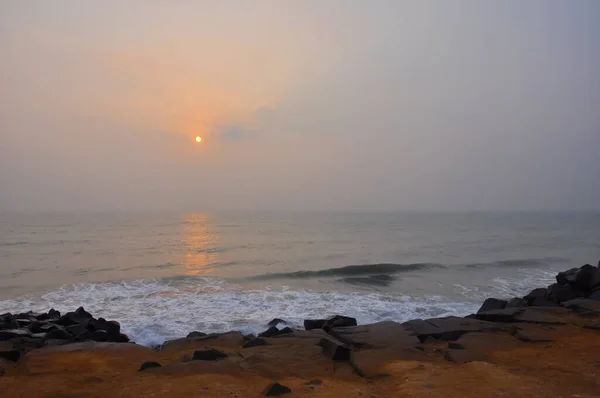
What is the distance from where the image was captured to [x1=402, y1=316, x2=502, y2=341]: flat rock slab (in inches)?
372

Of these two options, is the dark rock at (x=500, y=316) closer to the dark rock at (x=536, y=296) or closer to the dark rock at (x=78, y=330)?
the dark rock at (x=536, y=296)

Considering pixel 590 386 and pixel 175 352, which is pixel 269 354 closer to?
pixel 175 352

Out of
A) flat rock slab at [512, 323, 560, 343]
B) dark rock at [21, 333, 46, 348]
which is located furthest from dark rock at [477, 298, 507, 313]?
dark rock at [21, 333, 46, 348]

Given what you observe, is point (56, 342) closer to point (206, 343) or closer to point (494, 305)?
point (206, 343)

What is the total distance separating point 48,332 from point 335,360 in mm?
7912

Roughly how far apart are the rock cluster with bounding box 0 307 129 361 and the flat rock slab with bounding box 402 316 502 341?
800cm

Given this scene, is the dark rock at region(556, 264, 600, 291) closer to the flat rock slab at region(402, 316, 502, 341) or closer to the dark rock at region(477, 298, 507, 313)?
the dark rock at region(477, 298, 507, 313)

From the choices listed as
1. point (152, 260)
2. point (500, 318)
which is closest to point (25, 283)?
point (152, 260)

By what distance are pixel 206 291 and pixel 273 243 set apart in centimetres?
2618

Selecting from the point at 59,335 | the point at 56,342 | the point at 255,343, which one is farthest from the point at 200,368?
the point at 59,335

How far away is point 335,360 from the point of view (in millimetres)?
7746

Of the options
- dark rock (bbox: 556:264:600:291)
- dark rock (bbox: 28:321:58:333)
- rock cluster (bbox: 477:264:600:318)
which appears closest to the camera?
dark rock (bbox: 28:321:58:333)

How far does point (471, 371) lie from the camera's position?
6875 mm

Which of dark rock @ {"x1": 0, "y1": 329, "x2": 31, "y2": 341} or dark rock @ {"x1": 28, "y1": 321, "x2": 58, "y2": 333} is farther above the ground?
dark rock @ {"x1": 0, "y1": 329, "x2": 31, "y2": 341}
